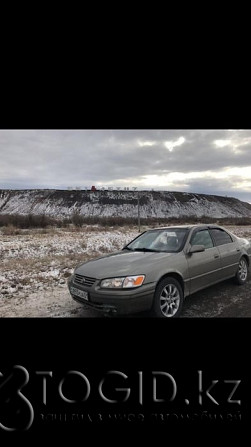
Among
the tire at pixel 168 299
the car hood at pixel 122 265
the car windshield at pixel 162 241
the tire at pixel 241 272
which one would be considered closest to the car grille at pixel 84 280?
the car hood at pixel 122 265

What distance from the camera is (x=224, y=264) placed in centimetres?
488

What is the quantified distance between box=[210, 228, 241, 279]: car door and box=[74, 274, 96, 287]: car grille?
262 centimetres

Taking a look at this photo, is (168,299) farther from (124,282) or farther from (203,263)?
(203,263)

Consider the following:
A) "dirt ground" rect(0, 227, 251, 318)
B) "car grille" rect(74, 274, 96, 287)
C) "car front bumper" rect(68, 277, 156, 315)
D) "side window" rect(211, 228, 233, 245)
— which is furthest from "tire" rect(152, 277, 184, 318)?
"side window" rect(211, 228, 233, 245)

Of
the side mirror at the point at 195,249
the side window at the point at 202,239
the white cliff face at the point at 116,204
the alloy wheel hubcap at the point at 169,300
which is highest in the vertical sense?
the white cliff face at the point at 116,204

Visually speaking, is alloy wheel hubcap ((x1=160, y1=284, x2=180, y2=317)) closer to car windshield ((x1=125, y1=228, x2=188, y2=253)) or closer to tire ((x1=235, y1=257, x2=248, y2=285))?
car windshield ((x1=125, y1=228, x2=188, y2=253))

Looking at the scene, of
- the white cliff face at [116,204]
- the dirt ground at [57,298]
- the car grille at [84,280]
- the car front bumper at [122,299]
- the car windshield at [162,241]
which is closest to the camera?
the car front bumper at [122,299]

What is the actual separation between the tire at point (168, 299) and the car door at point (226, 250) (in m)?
1.54

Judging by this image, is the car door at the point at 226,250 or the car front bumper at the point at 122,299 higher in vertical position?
the car door at the point at 226,250

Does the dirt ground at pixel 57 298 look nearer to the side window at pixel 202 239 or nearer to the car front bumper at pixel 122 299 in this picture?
the car front bumper at pixel 122 299

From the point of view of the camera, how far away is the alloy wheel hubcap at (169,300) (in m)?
3.56

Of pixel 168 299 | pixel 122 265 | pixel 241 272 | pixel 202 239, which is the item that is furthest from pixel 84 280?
pixel 241 272
